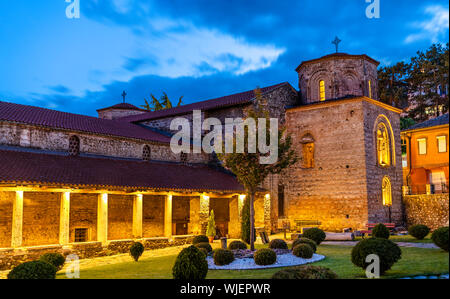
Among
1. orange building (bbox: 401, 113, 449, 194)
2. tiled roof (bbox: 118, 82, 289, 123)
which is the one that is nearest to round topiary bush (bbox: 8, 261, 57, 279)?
tiled roof (bbox: 118, 82, 289, 123)

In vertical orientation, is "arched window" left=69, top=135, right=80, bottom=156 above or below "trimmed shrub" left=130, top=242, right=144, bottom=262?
above

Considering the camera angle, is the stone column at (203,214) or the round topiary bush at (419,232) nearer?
the round topiary bush at (419,232)

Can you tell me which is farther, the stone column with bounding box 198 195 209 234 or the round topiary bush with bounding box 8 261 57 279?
the stone column with bounding box 198 195 209 234

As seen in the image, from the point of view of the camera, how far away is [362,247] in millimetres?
10555

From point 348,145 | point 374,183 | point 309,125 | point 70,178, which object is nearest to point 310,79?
A: point 309,125

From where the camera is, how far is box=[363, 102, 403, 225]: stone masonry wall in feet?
79.6

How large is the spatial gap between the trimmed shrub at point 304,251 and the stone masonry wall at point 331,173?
10.6m

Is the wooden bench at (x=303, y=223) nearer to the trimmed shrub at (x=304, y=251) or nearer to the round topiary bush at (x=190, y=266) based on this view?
the trimmed shrub at (x=304, y=251)

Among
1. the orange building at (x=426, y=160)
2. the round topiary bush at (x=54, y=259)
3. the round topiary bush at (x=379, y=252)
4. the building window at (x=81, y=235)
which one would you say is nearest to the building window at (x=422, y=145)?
the orange building at (x=426, y=160)

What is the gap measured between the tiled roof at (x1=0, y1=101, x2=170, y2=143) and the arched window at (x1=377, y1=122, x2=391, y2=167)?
1328 centimetres

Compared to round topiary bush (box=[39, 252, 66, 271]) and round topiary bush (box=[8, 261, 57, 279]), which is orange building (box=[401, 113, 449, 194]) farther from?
round topiary bush (box=[8, 261, 57, 279])

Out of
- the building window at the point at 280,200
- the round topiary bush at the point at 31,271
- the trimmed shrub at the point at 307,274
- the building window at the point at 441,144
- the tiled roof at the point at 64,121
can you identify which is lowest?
the round topiary bush at the point at 31,271

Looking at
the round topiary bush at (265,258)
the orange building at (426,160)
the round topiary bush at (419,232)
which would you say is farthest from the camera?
the orange building at (426,160)

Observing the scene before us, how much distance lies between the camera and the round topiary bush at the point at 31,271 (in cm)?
966
